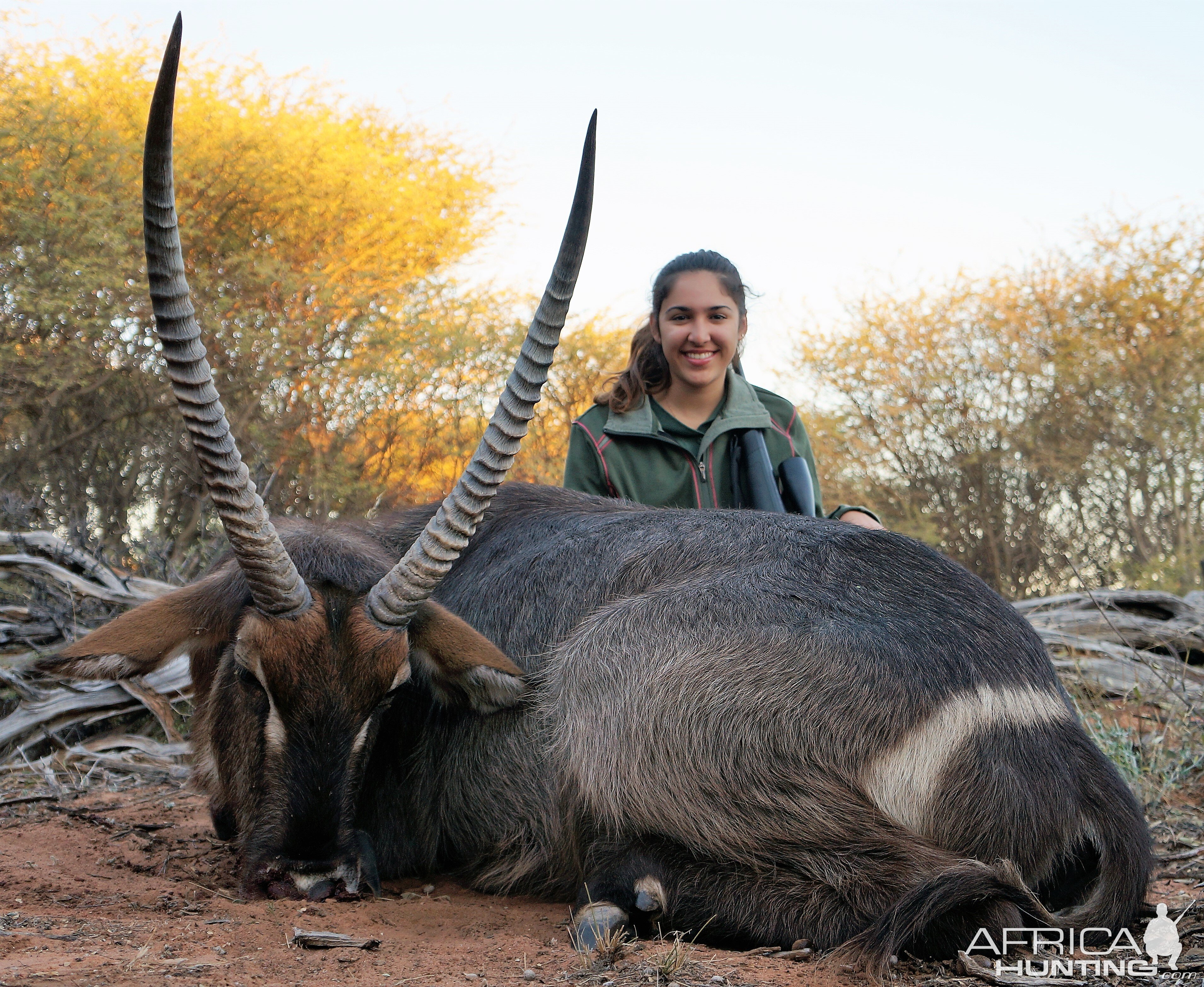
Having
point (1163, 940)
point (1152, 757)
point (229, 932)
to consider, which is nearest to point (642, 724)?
point (229, 932)

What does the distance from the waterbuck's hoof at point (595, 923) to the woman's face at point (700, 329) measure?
3.36 m

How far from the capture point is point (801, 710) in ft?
10.6

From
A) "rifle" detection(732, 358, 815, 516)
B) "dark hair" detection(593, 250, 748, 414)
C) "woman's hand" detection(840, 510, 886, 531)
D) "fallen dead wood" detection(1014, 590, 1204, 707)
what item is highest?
"dark hair" detection(593, 250, 748, 414)

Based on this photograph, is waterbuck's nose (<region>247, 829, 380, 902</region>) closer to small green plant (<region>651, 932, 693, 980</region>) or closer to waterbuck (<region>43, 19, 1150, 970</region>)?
waterbuck (<region>43, 19, 1150, 970</region>)

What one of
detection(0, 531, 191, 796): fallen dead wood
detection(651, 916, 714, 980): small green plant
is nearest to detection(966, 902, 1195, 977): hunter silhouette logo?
detection(651, 916, 714, 980): small green plant

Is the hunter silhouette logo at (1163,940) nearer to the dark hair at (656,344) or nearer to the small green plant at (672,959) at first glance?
the small green plant at (672,959)

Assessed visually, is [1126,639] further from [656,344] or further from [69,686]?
[69,686]

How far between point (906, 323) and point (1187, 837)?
11.0m

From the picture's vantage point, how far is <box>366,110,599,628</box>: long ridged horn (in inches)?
133

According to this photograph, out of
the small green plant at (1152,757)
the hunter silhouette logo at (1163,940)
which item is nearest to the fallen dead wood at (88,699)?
the hunter silhouette logo at (1163,940)

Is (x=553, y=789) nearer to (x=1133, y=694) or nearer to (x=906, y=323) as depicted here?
(x=1133, y=694)

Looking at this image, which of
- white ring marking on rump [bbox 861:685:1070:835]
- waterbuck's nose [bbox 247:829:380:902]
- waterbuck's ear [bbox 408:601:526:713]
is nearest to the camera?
white ring marking on rump [bbox 861:685:1070:835]

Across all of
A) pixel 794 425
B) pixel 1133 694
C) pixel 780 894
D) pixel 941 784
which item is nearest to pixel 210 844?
pixel 780 894

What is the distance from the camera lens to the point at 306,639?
11.1 feet
